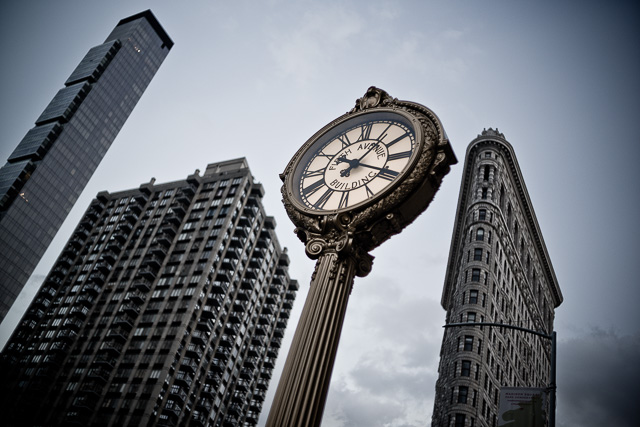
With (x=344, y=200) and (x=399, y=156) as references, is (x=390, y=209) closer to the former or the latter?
(x=344, y=200)

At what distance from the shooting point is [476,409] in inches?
1609

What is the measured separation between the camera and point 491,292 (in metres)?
48.6

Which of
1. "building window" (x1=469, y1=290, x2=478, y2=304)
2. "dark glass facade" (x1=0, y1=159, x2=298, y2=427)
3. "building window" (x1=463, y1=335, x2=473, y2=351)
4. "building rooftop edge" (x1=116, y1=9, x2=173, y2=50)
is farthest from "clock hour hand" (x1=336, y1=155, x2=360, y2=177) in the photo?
"building rooftop edge" (x1=116, y1=9, x2=173, y2=50)

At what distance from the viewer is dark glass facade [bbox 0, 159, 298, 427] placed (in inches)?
2260

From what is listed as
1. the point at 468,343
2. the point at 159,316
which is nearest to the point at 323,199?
the point at 468,343

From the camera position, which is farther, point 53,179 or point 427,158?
point 53,179

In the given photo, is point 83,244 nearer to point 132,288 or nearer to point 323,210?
point 132,288

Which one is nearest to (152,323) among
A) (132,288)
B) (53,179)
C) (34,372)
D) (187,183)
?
(132,288)

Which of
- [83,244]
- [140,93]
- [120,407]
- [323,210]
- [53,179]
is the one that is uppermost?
[140,93]

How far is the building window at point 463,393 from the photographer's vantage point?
1626 inches

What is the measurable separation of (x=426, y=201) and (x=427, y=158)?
0.36 m

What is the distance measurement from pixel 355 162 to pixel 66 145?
8561 cm

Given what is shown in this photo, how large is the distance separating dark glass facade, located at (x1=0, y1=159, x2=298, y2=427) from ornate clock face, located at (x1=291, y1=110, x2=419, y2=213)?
55.3m

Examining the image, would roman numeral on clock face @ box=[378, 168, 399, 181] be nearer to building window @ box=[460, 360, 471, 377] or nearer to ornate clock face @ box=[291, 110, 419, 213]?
ornate clock face @ box=[291, 110, 419, 213]
